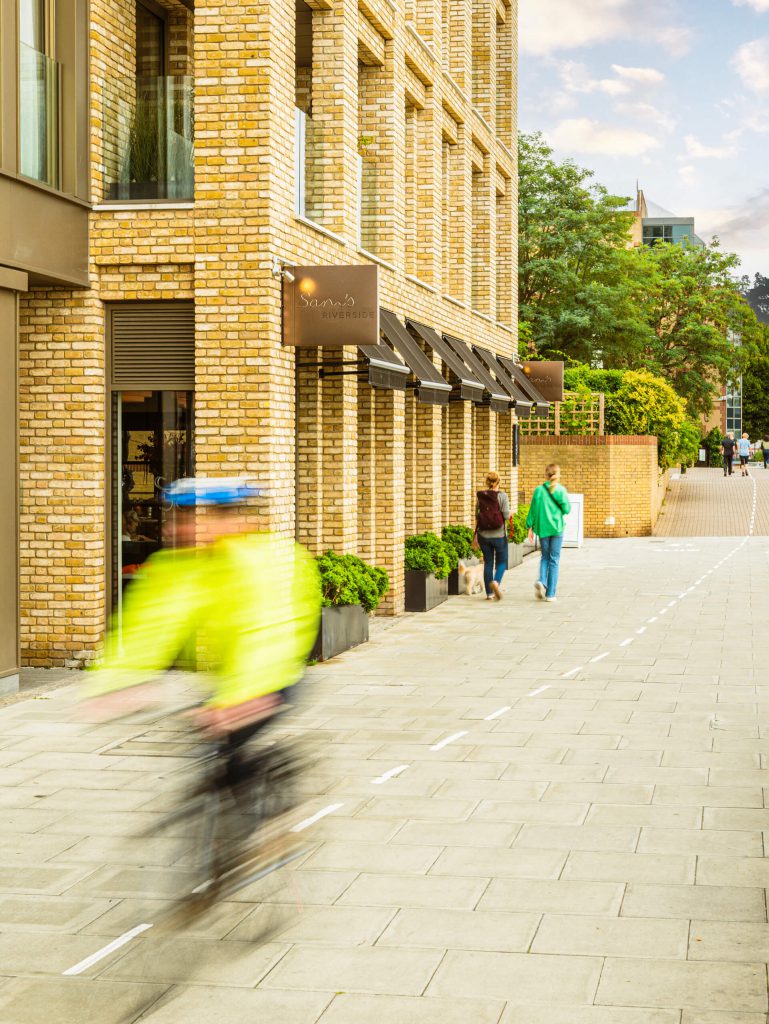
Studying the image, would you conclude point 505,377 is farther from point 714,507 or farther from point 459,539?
point 714,507

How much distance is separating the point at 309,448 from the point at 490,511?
181 inches

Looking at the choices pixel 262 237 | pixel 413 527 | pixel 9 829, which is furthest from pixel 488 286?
pixel 9 829

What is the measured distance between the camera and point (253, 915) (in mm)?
5887

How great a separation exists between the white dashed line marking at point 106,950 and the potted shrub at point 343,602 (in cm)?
765

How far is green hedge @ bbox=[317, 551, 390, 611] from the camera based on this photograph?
1412cm

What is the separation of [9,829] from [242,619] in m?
2.38

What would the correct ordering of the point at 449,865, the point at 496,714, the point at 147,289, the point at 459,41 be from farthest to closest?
the point at 459,41 → the point at 147,289 → the point at 496,714 → the point at 449,865

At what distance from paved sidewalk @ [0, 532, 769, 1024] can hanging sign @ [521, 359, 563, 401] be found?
1779 cm

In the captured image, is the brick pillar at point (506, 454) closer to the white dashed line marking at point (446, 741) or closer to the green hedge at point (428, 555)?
the green hedge at point (428, 555)

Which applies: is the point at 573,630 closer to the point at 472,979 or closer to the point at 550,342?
the point at 472,979

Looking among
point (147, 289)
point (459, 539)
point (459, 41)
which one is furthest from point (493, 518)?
point (459, 41)

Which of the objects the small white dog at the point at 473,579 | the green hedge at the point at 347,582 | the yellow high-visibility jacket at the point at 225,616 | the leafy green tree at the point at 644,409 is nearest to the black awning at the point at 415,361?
the green hedge at the point at 347,582

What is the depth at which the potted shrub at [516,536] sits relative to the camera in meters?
26.5

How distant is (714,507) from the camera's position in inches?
1646
